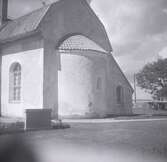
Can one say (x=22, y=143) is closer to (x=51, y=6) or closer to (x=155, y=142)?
(x=155, y=142)

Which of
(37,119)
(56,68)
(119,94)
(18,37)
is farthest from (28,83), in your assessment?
(119,94)

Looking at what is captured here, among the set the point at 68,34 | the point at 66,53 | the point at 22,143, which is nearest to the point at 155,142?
the point at 22,143

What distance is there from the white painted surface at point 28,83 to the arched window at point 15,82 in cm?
34

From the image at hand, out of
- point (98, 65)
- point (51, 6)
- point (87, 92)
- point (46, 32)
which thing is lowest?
point (87, 92)

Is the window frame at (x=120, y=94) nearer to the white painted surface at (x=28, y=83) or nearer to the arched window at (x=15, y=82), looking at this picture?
the white painted surface at (x=28, y=83)

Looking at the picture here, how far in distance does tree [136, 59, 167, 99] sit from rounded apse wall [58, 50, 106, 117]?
3058 centimetres

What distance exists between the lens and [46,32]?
20391 mm

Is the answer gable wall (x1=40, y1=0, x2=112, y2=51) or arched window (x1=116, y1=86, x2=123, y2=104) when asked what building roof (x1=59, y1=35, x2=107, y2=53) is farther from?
arched window (x1=116, y1=86, x2=123, y2=104)

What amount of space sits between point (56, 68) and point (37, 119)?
7759 mm

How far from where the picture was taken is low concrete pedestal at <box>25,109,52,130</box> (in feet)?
43.2

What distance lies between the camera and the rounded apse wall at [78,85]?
20.2m

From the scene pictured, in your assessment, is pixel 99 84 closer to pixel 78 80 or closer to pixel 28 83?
pixel 78 80

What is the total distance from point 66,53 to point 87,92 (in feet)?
11.7

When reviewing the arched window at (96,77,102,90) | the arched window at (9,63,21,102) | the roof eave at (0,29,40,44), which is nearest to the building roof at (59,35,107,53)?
the roof eave at (0,29,40,44)
